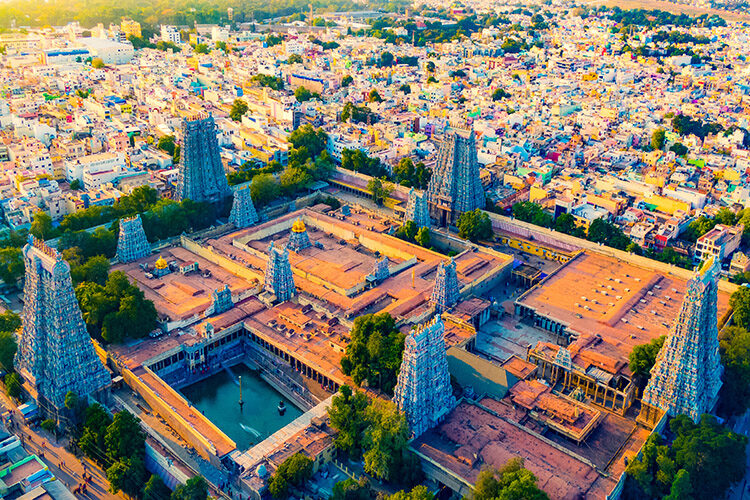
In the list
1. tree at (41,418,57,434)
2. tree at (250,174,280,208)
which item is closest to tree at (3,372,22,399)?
tree at (41,418,57,434)

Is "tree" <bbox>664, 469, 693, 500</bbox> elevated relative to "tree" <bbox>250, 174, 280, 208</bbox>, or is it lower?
lower

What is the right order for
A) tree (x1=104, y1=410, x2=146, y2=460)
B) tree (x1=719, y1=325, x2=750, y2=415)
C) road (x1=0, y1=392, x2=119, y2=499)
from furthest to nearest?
tree (x1=719, y1=325, x2=750, y2=415) < road (x1=0, y1=392, x2=119, y2=499) < tree (x1=104, y1=410, x2=146, y2=460)

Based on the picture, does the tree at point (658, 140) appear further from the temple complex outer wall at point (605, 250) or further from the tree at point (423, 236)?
the tree at point (423, 236)

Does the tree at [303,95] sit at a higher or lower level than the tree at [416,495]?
higher

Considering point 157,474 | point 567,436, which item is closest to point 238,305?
point 157,474

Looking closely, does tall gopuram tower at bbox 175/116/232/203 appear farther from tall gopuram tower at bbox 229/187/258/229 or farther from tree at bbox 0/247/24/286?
tree at bbox 0/247/24/286

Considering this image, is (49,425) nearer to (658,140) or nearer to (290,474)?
(290,474)

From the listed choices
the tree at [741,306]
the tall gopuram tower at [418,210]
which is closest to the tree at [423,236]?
the tall gopuram tower at [418,210]

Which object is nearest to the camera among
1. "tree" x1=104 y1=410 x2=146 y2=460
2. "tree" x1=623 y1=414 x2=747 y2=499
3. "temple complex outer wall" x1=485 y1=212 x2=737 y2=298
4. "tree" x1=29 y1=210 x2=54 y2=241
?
"tree" x1=623 y1=414 x2=747 y2=499
